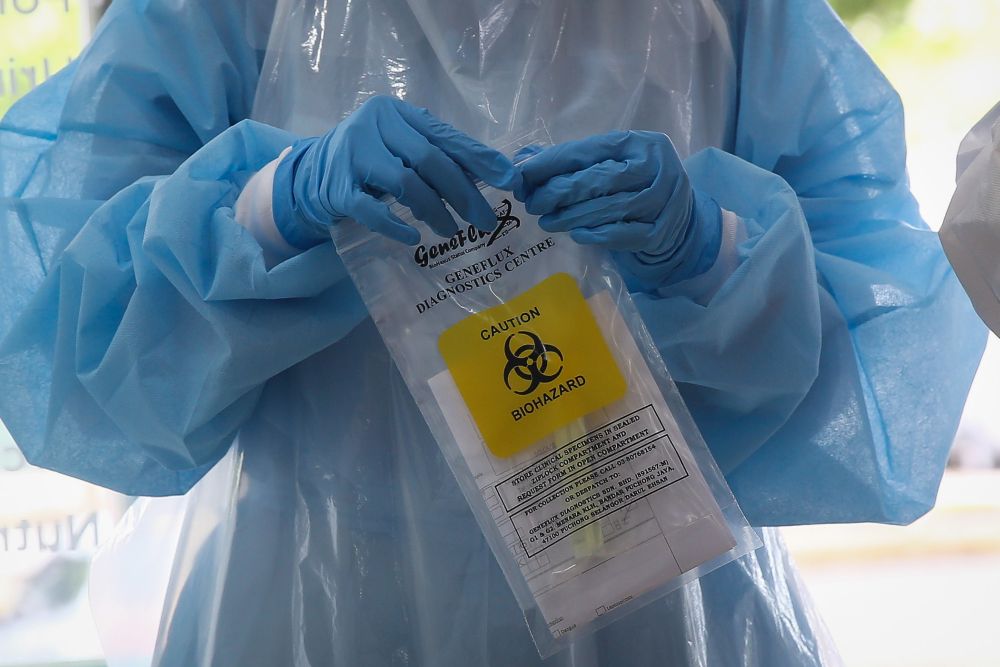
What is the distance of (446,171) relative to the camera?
674 mm

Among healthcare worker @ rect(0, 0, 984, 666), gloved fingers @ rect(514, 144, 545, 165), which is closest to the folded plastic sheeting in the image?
healthcare worker @ rect(0, 0, 984, 666)

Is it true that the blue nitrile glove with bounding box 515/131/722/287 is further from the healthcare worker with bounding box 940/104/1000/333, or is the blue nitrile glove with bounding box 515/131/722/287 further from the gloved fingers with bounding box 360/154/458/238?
the healthcare worker with bounding box 940/104/1000/333

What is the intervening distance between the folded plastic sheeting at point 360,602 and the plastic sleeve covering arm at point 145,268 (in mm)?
58

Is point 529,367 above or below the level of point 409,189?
below

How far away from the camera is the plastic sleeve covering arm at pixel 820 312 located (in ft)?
2.58

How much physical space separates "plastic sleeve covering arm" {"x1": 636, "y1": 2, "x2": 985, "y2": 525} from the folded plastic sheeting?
0.09 metres

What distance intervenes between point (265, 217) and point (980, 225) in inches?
18.7

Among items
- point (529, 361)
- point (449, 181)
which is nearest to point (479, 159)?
point (449, 181)

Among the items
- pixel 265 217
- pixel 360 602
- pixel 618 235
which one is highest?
pixel 265 217

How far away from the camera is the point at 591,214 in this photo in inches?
27.0

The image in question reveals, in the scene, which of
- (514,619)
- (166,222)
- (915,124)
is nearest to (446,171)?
(166,222)

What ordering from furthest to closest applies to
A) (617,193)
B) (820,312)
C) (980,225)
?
(820,312), (617,193), (980,225)

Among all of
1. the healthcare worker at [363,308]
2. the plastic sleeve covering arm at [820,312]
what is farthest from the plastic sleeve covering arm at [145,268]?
the plastic sleeve covering arm at [820,312]

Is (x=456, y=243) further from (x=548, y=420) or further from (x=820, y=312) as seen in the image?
(x=820, y=312)
